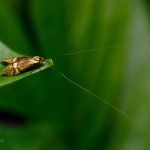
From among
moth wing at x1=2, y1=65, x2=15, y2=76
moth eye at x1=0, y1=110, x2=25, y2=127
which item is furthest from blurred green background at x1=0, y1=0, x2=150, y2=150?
moth wing at x1=2, y1=65, x2=15, y2=76

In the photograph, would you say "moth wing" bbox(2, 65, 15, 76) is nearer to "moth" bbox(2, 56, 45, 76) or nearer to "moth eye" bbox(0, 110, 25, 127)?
"moth" bbox(2, 56, 45, 76)

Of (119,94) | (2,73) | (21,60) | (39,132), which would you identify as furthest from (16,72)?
(119,94)

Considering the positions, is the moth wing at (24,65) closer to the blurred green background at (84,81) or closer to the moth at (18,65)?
the moth at (18,65)

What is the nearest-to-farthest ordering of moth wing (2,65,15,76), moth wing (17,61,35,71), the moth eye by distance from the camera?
moth wing (2,65,15,76) < moth wing (17,61,35,71) < the moth eye

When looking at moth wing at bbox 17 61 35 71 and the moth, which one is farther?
moth wing at bbox 17 61 35 71

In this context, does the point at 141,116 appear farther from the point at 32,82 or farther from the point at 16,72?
the point at 16,72

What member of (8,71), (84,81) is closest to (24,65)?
(8,71)

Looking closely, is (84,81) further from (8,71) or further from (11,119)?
(8,71)
